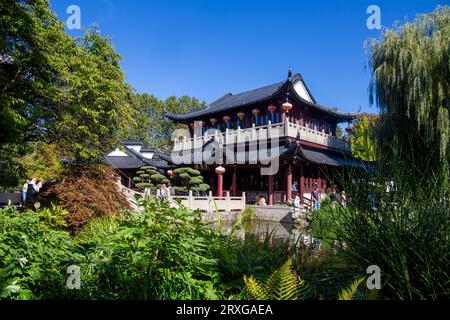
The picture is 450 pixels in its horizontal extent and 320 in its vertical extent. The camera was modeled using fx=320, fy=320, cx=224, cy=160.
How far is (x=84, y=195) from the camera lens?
606cm

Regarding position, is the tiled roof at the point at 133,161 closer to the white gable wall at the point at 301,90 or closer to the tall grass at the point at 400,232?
the white gable wall at the point at 301,90

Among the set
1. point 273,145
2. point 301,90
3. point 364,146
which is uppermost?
point 301,90

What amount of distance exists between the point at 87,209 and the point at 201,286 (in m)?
4.52

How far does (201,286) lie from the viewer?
210 centimetres

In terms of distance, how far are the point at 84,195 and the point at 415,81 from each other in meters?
9.83

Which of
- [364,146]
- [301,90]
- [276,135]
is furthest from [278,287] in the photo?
[301,90]

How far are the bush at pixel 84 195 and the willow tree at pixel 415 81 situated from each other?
7579mm

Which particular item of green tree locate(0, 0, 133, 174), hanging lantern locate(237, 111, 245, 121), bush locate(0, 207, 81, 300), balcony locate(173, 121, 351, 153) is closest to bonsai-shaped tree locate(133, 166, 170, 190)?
balcony locate(173, 121, 351, 153)

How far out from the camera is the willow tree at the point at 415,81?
9594 millimetres

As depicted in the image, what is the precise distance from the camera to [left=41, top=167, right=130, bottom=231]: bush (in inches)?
232

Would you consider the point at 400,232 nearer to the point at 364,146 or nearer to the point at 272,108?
the point at 364,146

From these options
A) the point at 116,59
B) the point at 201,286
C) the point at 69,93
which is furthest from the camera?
the point at 116,59
